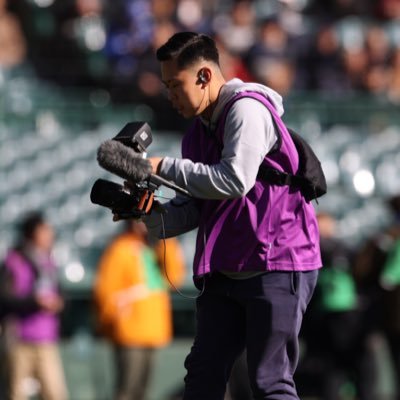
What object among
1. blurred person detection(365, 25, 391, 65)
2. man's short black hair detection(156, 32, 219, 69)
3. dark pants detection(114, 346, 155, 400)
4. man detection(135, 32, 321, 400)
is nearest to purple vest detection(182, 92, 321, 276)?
man detection(135, 32, 321, 400)

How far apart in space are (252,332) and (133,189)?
2.38ft

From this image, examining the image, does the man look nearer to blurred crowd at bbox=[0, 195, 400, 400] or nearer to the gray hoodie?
the gray hoodie

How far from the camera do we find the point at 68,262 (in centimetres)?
1136

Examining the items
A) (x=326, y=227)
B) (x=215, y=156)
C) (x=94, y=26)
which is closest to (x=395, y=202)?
(x=326, y=227)

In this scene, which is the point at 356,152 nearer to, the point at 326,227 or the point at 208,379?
the point at 326,227

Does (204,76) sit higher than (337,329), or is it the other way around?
(204,76)

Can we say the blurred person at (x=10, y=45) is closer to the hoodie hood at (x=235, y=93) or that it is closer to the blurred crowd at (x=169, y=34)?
the blurred crowd at (x=169, y=34)

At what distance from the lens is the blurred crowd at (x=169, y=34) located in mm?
13750

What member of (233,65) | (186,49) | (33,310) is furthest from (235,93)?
(233,65)

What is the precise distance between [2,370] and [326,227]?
276 cm

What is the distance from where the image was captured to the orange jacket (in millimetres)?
9859

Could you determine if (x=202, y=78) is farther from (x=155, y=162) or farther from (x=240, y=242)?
(x=240, y=242)

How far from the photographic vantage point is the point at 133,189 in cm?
498

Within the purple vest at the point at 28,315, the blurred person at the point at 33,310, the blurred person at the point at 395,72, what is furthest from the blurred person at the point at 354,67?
the purple vest at the point at 28,315
